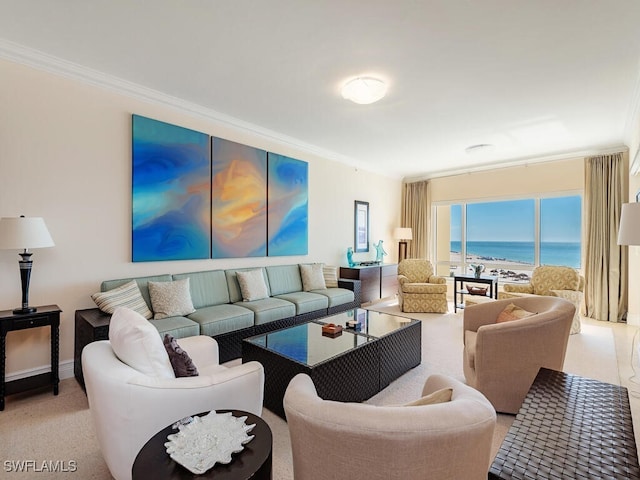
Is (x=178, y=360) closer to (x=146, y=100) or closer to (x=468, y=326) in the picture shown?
(x=468, y=326)

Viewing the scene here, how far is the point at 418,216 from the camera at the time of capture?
7164 mm

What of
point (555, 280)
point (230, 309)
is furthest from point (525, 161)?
point (230, 309)

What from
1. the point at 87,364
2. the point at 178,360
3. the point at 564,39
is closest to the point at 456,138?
the point at 564,39

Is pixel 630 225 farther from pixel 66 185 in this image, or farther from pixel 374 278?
pixel 66 185

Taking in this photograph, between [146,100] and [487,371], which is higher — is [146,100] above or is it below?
above

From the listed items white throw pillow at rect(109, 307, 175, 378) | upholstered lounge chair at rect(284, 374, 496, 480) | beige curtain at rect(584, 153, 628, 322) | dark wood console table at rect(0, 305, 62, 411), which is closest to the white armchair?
white throw pillow at rect(109, 307, 175, 378)

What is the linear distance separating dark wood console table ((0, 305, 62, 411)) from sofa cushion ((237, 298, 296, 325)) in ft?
5.48

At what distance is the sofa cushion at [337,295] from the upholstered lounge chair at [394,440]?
341cm

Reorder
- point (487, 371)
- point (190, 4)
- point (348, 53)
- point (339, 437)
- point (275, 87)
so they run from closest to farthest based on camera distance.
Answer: point (339, 437)
point (190, 4)
point (487, 371)
point (348, 53)
point (275, 87)

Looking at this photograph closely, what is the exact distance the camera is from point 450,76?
295 centimetres

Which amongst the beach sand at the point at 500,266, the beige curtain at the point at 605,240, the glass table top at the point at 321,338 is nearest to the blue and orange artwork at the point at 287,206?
the glass table top at the point at 321,338

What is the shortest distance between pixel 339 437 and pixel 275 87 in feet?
10.3

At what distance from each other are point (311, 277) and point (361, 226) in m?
2.00

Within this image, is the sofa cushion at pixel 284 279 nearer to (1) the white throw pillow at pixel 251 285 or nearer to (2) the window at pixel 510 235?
(1) the white throw pillow at pixel 251 285
